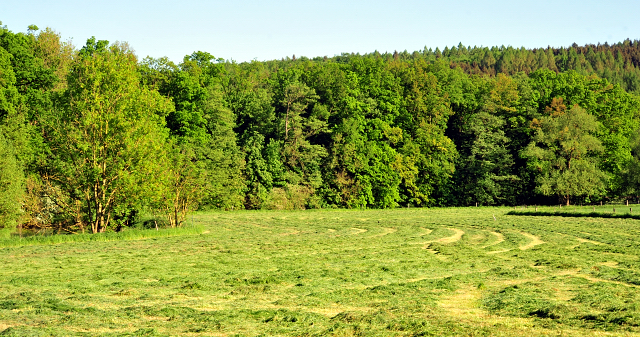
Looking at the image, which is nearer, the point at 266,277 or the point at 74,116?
the point at 266,277

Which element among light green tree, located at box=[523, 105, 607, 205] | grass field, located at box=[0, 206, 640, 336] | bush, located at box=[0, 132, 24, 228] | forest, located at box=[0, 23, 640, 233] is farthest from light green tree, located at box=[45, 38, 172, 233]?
light green tree, located at box=[523, 105, 607, 205]

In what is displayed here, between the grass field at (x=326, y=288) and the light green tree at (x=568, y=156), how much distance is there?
4873cm

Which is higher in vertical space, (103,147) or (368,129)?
(368,129)

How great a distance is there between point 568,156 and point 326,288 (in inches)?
3005

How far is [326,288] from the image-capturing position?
19.6 m

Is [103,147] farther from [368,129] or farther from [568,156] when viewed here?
[568,156]

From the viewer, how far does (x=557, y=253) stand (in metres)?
28.9

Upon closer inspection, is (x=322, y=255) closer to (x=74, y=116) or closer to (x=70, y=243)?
(x=70, y=243)

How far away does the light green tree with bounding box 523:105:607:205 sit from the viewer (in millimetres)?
82812

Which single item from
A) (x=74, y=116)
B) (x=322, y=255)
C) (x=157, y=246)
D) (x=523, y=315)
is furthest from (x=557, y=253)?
(x=74, y=116)

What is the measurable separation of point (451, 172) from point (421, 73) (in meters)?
19.3

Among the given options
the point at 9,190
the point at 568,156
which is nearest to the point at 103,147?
the point at 9,190

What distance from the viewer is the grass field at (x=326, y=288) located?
14.0 m

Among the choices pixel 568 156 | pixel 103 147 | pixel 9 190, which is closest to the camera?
pixel 103 147
